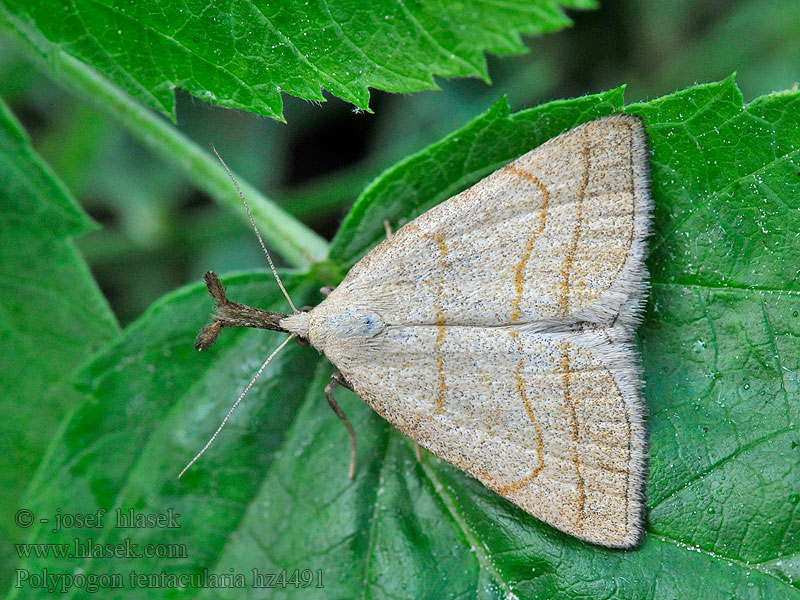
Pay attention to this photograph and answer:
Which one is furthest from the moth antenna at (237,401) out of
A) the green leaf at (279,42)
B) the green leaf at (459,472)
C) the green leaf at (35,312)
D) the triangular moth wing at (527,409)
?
the green leaf at (279,42)

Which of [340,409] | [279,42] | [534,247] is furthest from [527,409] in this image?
[279,42]

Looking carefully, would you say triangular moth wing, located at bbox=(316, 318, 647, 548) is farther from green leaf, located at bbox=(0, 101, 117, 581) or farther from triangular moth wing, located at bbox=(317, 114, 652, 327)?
green leaf, located at bbox=(0, 101, 117, 581)

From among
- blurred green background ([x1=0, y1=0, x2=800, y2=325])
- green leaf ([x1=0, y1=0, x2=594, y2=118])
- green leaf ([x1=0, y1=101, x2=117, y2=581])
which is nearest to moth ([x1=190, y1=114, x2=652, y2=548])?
green leaf ([x1=0, y1=0, x2=594, y2=118])

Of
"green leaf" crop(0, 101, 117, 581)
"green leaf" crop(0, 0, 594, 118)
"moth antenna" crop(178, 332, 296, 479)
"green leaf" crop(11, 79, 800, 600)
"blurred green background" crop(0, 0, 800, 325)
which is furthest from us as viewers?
"blurred green background" crop(0, 0, 800, 325)

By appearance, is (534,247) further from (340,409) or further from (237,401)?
(237,401)

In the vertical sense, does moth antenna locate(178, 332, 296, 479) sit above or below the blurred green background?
below
